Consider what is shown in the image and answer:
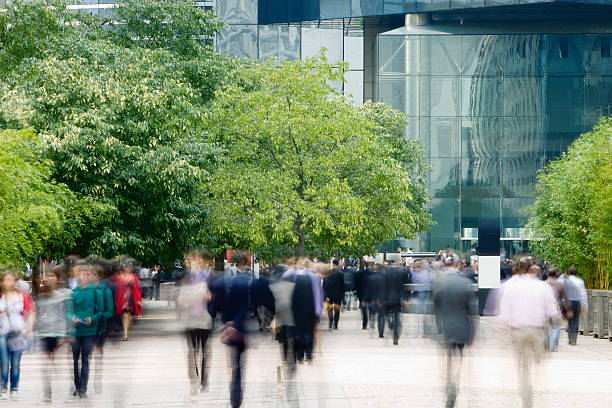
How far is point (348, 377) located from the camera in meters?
17.1

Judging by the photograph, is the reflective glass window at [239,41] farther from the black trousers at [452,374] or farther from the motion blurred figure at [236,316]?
the black trousers at [452,374]

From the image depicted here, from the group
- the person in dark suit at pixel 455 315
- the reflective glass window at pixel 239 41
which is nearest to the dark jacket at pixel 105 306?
the person in dark suit at pixel 455 315

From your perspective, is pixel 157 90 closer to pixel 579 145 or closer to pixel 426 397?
pixel 579 145

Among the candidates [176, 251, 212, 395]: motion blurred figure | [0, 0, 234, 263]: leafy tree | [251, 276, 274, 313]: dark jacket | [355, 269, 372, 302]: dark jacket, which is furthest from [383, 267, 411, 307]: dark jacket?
[176, 251, 212, 395]: motion blurred figure

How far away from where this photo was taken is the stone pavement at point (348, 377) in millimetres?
14008

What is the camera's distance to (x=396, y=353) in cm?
2250

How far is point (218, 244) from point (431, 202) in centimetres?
2043

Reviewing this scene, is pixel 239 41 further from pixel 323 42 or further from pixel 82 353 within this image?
pixel 82 353

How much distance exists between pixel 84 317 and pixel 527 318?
233 inches

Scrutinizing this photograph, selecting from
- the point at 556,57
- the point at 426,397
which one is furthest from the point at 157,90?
the point at 556,57

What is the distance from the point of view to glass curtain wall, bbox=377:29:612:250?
5609cm

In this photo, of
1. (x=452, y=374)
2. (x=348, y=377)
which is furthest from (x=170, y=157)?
(x=452, y=374)

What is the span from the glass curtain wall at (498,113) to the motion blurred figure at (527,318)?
43883mm

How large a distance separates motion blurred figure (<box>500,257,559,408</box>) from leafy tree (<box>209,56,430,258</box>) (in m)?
21.1
